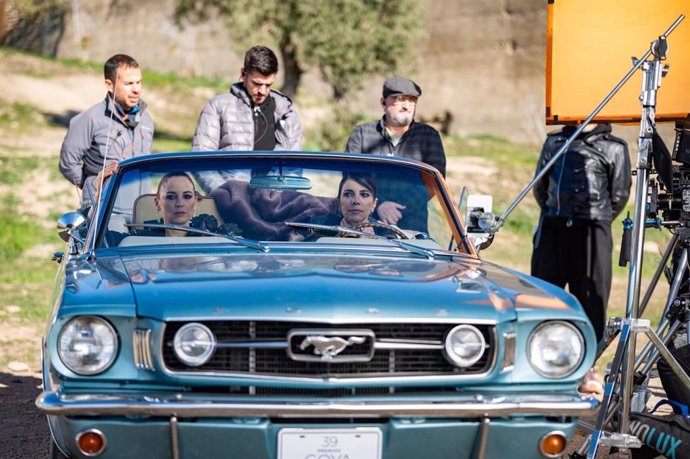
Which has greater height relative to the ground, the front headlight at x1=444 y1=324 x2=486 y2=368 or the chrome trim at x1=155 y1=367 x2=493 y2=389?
the front headlight at x1=444 y1=324 x2=486 y2=368

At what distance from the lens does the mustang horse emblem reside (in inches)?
145

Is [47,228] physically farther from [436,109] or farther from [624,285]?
[436,109]

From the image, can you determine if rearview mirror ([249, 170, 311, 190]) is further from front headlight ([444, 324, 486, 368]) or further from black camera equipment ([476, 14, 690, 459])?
front headlight ([444, 324, 486, 368])

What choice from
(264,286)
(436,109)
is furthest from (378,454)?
(436,109)

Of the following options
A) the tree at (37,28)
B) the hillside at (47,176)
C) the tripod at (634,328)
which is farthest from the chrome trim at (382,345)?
the tree at (37,28)

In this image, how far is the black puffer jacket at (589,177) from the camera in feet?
26.2

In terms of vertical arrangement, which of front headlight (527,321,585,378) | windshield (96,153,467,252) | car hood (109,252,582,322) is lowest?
front headlight (527,321,585,378)

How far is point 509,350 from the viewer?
12.6 ft

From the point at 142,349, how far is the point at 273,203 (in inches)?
57.9

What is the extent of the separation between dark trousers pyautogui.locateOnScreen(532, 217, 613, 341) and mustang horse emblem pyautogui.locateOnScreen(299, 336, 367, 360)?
4585 mm

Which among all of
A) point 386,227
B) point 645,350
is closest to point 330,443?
point 386,227

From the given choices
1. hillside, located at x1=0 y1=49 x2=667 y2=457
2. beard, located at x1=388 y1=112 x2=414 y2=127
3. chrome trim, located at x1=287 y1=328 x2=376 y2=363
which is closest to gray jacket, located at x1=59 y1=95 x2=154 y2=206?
hillside, located at x1=0 y1=49 x2=667 y2=457

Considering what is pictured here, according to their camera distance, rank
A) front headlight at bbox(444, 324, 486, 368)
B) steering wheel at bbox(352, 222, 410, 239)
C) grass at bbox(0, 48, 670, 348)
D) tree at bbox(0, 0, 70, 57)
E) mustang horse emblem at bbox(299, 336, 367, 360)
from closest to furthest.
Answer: mustang horse emblem at bbox(299, 336, 367, 360) → front headlight at bbox(444, 324, 486, 368) → steering wheel at bbox(352, 222, 410, 239) → grass at bbox(0, 48, 670, 348) → tree at bbox(0, 0, 70, 57)

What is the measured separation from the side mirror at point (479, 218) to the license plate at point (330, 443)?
1654 mm
